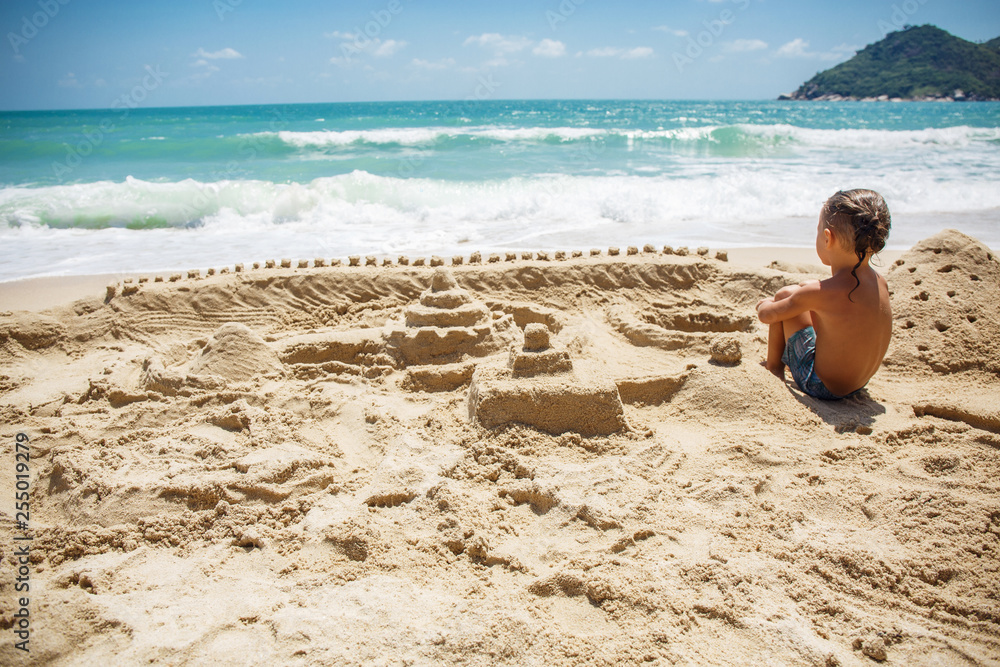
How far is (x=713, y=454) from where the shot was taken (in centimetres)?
230

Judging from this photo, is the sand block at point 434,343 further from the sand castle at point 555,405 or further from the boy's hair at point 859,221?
the boy's hair at point 859,221

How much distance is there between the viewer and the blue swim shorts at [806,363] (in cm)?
276

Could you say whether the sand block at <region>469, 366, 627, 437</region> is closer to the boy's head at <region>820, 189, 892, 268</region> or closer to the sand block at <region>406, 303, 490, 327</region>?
the sand block at <region>406, 303, 490, 327</region>

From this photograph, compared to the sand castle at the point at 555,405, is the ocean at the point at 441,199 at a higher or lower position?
higher

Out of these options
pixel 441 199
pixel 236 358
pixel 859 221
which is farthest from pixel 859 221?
pixel 441 199

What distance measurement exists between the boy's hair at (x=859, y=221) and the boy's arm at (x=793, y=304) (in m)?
0.19

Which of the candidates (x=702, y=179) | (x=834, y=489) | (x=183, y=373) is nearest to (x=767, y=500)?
(x=834, y=489)

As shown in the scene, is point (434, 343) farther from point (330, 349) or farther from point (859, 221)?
point (859, 221)

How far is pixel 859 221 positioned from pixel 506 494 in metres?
1.89

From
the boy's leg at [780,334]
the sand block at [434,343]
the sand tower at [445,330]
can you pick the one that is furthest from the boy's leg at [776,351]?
the sand block at [434,343]

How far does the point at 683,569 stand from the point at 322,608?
1058 millimetres

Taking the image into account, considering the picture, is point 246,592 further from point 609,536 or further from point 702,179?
point 702,179

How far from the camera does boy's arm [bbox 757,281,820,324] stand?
2617 mm

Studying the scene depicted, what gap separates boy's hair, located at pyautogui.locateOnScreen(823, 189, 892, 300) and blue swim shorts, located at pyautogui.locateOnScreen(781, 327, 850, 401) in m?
0.42
